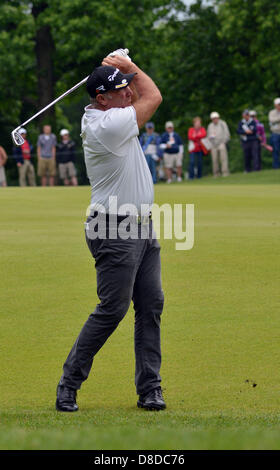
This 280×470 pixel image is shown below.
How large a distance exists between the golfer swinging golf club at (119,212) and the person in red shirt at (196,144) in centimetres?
2420

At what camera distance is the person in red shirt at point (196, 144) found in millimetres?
30859

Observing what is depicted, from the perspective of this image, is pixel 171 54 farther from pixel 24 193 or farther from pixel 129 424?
pixel 129 424

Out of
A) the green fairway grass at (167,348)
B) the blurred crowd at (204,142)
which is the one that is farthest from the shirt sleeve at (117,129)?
the blurred crowd at (204,142)

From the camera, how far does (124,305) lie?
6.11 m

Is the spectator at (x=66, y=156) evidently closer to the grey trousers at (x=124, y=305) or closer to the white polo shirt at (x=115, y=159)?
the grey trousers at (x=124, y=305)

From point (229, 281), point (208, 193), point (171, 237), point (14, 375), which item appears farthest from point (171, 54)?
point (14, 375)

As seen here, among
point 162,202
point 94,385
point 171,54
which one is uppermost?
point 171,54

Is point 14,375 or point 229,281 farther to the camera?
point 229,281

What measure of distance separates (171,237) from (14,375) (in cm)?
711

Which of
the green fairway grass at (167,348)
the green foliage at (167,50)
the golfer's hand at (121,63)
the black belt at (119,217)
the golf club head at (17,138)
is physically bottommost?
the green fairway grass at (167,348)

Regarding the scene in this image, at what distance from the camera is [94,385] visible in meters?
6.88

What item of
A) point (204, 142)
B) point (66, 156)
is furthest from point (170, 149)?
point (66, 156)

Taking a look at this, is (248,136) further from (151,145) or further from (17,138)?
(17,138)

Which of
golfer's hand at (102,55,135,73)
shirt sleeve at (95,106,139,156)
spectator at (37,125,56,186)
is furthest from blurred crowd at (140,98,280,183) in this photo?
shirt sleeve at (95,106,139,156)
